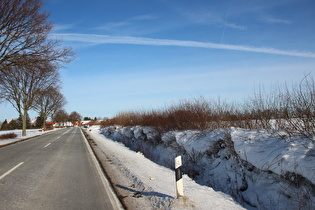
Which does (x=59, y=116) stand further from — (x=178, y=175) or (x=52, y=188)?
(x=178, y=175)

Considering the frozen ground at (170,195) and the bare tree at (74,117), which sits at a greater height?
the bare tree at (74,117)

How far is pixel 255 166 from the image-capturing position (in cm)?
535

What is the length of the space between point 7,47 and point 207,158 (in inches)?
510

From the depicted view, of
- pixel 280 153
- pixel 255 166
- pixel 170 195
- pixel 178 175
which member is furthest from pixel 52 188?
pixel 280 153

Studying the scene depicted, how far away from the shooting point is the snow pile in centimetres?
429

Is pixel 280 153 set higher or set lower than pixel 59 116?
lower

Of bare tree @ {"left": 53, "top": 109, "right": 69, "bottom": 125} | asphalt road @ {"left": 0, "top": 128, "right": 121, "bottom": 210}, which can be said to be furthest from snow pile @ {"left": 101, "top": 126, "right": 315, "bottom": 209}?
bare tree @ {"left": 53, "top": 109, "right": 69, "bottom": 125}

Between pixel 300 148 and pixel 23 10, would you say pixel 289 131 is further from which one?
pixel 23 10

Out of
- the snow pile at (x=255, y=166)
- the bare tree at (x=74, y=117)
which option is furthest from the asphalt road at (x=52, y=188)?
the bare tree at (x=74, y=117)

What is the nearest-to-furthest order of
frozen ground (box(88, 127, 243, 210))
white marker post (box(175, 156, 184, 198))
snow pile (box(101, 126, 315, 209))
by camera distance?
frozen ground (box(88, 127, 243, 210))
white marker post (box(175, 156, 184, 198))
snow pile (box(101, 126, 315, 209))

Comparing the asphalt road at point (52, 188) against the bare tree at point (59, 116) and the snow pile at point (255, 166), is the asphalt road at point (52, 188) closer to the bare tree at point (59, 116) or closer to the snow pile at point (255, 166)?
the snow pile at point (255, 166)

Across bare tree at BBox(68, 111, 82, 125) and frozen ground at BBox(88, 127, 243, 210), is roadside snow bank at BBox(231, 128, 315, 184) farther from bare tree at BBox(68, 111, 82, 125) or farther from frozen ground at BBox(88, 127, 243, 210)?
bare tree at BBox(68, 111, 82, 125)

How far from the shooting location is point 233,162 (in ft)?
21.4

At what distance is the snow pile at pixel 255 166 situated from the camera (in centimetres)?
429
